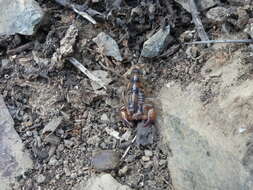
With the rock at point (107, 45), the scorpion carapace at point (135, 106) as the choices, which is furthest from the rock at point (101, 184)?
the rock at point (107, 45)

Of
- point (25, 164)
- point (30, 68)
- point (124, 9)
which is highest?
point (124, 9)

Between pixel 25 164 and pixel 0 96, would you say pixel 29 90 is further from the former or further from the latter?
pixel 25 164

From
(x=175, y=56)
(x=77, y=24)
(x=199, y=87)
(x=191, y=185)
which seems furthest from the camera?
(x=77, y=24)

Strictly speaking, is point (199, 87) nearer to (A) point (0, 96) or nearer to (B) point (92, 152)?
(B) point (92, 152)

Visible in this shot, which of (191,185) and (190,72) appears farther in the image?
(190,72)

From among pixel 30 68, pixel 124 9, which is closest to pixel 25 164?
pixel 30 68

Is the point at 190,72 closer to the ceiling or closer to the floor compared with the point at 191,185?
closer to the ceiling

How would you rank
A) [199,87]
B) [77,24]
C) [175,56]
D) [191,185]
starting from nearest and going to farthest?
1. [191,185]
2. [199,87]
3. [175,56]
4. [77,24]

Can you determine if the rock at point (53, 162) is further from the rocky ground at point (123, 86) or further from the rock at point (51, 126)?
the rock at point (51, 126)
